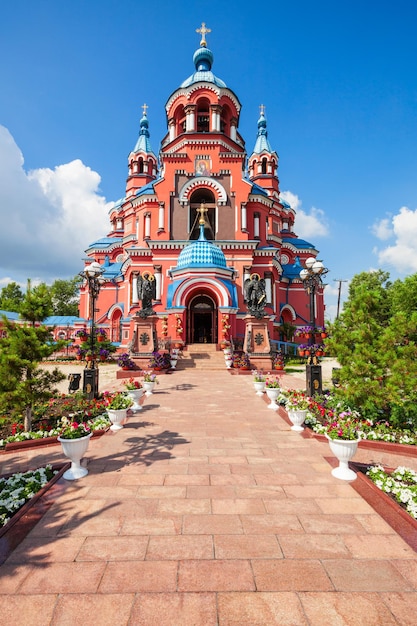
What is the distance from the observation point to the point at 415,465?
5.77 metres

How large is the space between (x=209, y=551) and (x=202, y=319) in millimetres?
23860

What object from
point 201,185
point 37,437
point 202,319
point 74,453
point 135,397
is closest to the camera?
point 74,453

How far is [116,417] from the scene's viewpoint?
723 cm

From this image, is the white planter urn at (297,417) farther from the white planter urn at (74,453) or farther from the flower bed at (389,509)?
the white planter urn at (74,453)

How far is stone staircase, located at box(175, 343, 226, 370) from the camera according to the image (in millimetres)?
17969

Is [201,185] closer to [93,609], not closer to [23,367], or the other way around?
[23,367]

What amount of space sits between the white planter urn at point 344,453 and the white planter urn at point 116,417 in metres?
4.44

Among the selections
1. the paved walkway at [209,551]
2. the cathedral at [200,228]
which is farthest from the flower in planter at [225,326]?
the paved walkway at [209,551]

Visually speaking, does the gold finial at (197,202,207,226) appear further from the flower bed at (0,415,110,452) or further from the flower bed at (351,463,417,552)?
the flower bed at (351,463,417,552)

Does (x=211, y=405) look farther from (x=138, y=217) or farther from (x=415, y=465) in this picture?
(x=138, y=217)

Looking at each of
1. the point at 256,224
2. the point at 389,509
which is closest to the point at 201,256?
the point at 256,224

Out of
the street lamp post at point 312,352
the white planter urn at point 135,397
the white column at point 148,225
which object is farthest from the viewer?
the white column at point 148,225

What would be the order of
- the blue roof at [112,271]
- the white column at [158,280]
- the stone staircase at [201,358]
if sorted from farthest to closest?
the blue roof at [112,271], the white column at [158,280], the stone staircase at [201,358]

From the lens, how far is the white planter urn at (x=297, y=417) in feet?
23.6
